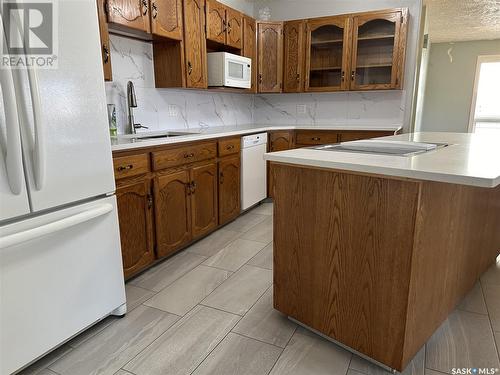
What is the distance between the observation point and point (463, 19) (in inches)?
213

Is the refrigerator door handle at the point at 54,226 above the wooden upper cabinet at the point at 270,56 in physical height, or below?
below

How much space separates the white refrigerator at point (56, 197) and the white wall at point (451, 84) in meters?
7.62

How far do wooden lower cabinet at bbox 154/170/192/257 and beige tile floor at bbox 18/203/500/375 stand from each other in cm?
25

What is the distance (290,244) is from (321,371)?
56 cm

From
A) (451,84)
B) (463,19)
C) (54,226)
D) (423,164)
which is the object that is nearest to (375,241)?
(423,164)

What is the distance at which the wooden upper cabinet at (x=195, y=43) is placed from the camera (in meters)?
2.88

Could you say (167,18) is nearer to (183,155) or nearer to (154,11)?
(154,11)

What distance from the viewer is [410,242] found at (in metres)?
1.25

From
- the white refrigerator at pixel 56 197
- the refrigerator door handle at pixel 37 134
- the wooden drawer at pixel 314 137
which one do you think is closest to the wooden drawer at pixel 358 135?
the wooden drawer at pixel 314 137

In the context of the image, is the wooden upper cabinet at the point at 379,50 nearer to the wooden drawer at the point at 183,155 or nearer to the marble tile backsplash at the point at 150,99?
the marble tile backsplash at the point at 150,99

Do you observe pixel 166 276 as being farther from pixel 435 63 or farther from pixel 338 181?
pixel 435 63

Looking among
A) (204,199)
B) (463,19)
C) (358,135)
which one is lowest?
(204,199)

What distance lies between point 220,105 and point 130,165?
2231mm

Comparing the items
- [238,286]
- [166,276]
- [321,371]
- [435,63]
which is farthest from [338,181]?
[435,63]
